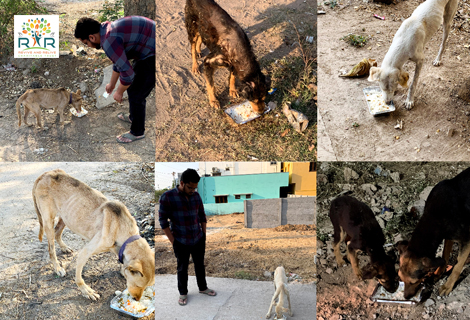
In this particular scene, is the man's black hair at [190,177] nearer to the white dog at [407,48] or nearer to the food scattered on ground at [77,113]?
the food scattered on ground at [77,113]

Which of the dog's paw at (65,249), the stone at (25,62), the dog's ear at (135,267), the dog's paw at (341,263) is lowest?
the dog's paw at (341,263)

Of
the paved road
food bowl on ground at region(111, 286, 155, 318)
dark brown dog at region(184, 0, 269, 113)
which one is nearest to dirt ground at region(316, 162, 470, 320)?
the paved road

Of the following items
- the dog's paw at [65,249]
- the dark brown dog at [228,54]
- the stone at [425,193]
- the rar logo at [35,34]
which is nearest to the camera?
the dog's paw at [65,249]

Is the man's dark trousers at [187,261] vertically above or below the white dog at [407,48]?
below

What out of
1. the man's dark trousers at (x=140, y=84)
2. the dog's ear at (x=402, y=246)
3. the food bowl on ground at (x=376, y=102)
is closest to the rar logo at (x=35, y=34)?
the man's dark trousers at (x=140, y=84)

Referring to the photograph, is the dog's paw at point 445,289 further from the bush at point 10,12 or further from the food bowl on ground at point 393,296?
the bush at point 10,12

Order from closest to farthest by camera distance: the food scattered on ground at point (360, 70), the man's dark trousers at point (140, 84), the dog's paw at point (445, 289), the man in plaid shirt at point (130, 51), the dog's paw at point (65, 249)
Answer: the dog's paw at point (445, 289) → the man in plaid shirt at point (130, 51) → the dog's paw at point (65, 249) → the man's dark trousers at point (140, 84) → the food scattered on ground at point (360, 70)

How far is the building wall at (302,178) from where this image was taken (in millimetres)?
4973

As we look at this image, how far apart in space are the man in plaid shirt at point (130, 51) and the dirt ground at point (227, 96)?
0.46 m

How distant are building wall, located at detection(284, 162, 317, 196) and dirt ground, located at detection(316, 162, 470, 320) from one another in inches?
6.8

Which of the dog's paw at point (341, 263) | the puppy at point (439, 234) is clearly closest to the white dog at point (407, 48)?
the puppy at point (439, 234)

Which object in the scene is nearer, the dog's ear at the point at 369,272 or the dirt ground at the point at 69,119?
the dog's ear at the point at 369,272

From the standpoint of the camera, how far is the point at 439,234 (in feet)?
14.6

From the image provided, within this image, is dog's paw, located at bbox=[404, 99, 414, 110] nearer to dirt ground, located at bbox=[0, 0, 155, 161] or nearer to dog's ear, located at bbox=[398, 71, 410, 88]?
dog's ear, located at bbox=[398, 71, 410, 88]
